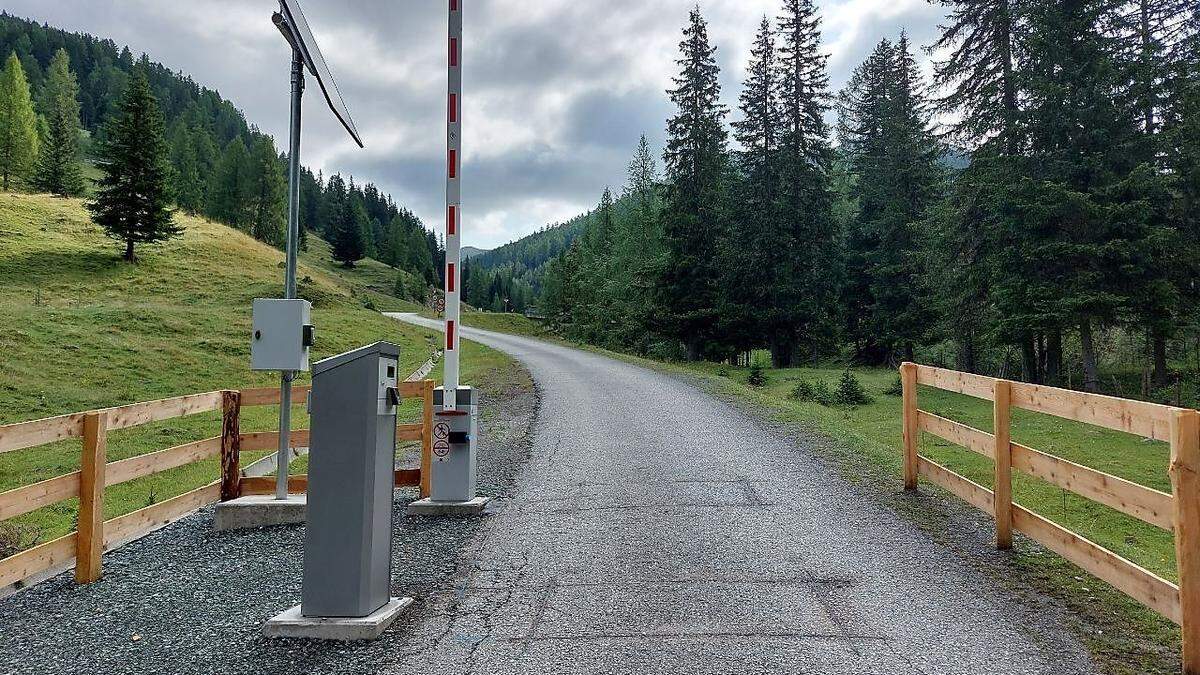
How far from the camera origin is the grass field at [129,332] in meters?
12.8

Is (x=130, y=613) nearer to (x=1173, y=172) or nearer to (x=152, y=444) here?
(x=152, y=444)

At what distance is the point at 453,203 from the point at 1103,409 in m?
5.09

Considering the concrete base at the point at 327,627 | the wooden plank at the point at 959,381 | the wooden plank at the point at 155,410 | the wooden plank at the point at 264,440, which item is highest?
the wooden plank at the point at 959,381

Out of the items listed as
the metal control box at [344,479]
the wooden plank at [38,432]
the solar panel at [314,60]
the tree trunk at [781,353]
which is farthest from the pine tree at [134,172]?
the metal control box at [344,479]

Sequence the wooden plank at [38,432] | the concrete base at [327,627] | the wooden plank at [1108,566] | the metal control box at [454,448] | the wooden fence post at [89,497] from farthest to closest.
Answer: the metal control box at [454,448]
the wooden fence post at [89,497]
the wooden plank at [38,432]
the concrete base at [327,627]
the wooden plank at [1108,566]

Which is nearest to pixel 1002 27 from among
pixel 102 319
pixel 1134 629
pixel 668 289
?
pixel 668 289

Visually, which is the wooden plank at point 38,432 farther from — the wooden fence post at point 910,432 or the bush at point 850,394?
the bush at point 850,394

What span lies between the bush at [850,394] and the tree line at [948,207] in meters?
4.01

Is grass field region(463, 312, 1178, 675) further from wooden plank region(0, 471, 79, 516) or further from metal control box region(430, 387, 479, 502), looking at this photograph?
wooden plank region(0, 471, 79, 516)

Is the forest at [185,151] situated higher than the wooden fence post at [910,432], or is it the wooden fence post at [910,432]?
the forest at [185,151]

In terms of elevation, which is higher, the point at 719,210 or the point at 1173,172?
the point at 719,210

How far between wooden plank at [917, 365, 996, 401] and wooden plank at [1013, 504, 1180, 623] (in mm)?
967

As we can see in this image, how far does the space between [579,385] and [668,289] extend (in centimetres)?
1451

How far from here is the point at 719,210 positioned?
104 feet
